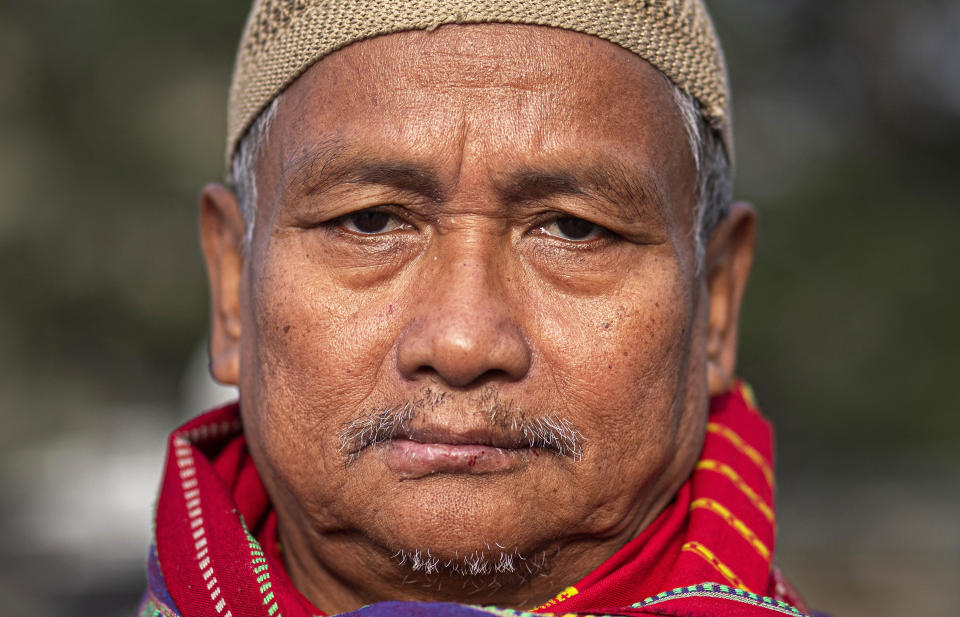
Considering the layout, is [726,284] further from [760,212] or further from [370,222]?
[760,212]

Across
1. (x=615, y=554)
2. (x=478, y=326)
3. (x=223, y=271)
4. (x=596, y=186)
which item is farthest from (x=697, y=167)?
(x=223, y=271)

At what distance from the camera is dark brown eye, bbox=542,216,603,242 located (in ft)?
7.09

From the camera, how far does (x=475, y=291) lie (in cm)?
199

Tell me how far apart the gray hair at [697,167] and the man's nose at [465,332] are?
61 centimetres

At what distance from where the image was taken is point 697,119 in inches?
93.4

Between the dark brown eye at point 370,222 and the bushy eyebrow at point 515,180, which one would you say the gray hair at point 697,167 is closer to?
the bushy eyebrow at point 515,180

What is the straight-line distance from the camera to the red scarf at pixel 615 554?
211 centimetres

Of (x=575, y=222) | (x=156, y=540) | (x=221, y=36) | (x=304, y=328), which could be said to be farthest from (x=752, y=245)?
(x=221, y=36)

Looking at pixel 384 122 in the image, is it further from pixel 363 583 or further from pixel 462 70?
pixel 363 583

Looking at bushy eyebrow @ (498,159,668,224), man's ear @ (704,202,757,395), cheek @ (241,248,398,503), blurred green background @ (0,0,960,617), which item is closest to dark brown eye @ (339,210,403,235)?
cheek @ (241,248,398,503)

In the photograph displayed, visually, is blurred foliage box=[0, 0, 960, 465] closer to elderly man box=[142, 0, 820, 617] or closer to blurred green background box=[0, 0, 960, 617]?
blurred green background box=[0, 0, 960, 617]

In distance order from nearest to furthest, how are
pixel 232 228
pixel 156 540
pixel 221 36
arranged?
pixel 156 540, pixel 232 228, pixel 221 36

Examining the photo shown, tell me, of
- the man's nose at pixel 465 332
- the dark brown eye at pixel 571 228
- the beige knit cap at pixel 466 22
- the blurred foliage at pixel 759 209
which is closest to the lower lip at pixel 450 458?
the man's nose at pixel 465 332

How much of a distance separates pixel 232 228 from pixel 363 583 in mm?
1017
